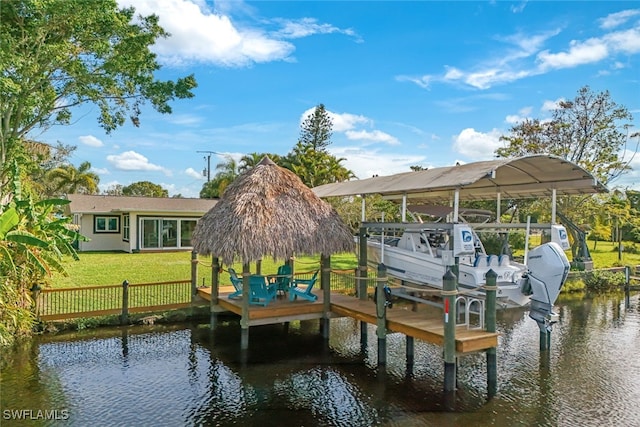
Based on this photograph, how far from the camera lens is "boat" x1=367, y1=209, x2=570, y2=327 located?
9.90 meters

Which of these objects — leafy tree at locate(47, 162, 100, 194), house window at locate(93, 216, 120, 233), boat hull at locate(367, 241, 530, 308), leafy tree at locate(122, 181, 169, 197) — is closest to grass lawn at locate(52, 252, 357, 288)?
house window at locate(93, 216, 120, 233)

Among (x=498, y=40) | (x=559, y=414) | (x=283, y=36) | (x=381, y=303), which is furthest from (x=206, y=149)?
(x=559, y=414)

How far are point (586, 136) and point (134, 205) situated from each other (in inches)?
1080

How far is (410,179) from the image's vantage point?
474 inches

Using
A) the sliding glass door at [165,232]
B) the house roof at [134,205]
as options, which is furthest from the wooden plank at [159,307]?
the sliding glass door at [165,232]

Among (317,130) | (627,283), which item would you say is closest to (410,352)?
(627,283)

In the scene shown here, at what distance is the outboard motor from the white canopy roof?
208 centimetres

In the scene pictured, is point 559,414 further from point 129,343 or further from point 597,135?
point 597,135

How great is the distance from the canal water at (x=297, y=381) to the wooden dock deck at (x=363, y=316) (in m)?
0.84

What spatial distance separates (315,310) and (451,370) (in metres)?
4.28

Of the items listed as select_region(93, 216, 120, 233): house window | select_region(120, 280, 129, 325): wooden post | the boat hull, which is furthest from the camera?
select_region(93, 216, 120, 233): house window

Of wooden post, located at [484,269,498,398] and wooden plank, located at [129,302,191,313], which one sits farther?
wooden plank, located at [129,302,191,313]

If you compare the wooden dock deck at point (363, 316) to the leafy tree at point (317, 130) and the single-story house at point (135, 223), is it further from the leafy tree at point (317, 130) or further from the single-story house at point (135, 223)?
the leafy tree at point (317, 130)

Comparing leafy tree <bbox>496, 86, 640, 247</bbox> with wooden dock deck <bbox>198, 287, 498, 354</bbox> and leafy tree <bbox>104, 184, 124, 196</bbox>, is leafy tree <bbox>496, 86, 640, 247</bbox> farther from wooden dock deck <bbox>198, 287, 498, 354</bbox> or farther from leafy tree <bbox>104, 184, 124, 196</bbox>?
leafy tree <bbox>104, 184, 124, 196</bbox>
